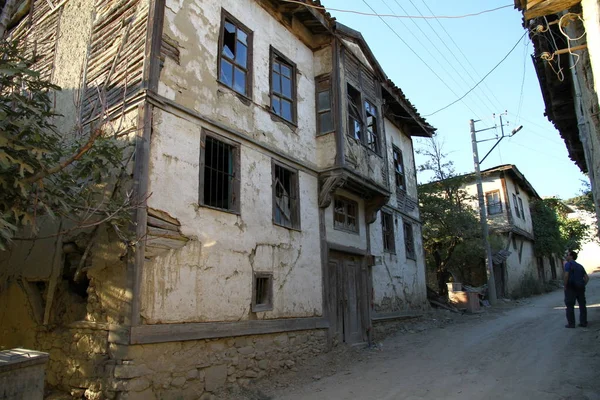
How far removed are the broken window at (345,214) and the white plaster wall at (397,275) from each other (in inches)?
43.9

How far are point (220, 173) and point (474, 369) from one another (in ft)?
19.1

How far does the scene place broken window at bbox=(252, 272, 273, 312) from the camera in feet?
26.0

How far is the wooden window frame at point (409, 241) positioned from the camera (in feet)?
50.6

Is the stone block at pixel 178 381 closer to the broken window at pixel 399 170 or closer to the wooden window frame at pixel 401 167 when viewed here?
the wooden window frame at pixel 401 167

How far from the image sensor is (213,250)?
7.09 m

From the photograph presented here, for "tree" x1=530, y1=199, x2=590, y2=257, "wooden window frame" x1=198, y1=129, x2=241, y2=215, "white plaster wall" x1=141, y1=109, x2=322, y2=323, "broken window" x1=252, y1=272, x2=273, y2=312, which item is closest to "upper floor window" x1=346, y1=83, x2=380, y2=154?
"white plaster wall" x1=141, y1=109, x2=322, y2=323

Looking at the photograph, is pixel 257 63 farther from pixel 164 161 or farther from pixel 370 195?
pixel 370 195

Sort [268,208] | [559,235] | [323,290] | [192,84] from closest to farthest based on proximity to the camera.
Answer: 1. [192,84]
2. [268,208]
3. [323,290]
4. [559,235]

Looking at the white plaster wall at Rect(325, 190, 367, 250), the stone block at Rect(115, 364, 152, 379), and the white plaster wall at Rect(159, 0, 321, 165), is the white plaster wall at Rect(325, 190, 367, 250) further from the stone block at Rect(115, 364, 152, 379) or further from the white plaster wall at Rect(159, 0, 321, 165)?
the stone block at Rect(115, 364, 152, 379)

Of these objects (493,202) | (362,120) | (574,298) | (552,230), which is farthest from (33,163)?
(552,230)

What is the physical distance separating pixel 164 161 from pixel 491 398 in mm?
5917

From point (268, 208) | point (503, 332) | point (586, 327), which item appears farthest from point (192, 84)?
point (586, 327)

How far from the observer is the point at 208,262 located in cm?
696

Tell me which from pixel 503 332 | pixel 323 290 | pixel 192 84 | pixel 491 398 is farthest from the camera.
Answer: pixel 503 332
